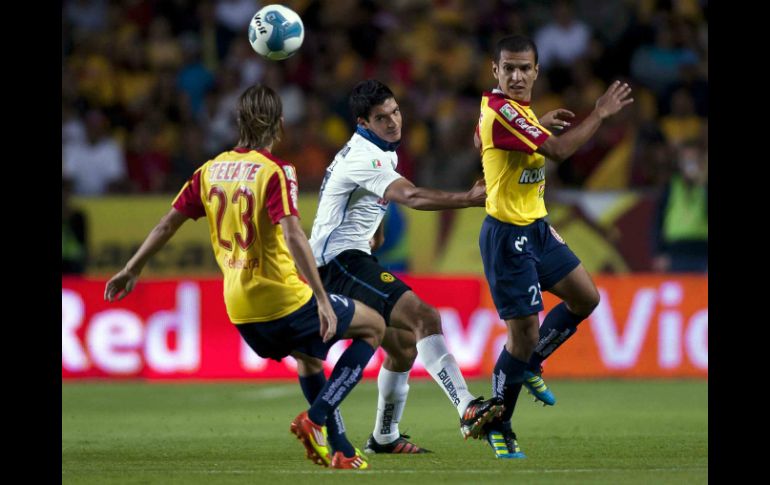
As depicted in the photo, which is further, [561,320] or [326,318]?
[561,320]

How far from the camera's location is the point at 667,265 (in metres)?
15.8

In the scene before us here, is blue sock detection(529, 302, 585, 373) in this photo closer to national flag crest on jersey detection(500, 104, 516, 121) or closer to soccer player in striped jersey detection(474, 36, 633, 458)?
soccer player in striped jersey detection(474, 36, 633, 458)

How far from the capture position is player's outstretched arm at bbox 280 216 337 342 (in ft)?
25.3

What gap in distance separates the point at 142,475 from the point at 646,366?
26.1ft

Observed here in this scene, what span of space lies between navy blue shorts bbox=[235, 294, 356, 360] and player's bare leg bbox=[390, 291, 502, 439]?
83 centimetres

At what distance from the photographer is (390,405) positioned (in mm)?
9320

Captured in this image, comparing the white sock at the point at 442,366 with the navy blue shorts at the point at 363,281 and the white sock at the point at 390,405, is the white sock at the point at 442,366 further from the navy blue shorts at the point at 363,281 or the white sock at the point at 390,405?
the navy blue shorts at the point at 363,281

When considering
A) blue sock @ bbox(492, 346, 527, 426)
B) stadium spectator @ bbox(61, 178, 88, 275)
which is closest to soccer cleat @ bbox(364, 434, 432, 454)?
blue sock @ bbox(492, 346, 527, 426)

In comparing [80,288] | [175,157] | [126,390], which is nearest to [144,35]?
[175,157]

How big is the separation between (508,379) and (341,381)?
4.18 feet

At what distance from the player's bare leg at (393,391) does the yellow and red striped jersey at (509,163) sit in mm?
1056

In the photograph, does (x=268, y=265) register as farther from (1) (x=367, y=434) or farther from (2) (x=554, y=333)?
(1) (x=367, y=434)

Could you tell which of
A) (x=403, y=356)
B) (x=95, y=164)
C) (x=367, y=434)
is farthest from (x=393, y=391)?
(x=95, y=164)

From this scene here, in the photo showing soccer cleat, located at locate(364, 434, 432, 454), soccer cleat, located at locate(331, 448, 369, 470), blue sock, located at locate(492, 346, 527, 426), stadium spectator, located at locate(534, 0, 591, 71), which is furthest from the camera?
stadium spectator, located at locate(534, 0, 591, 71)
